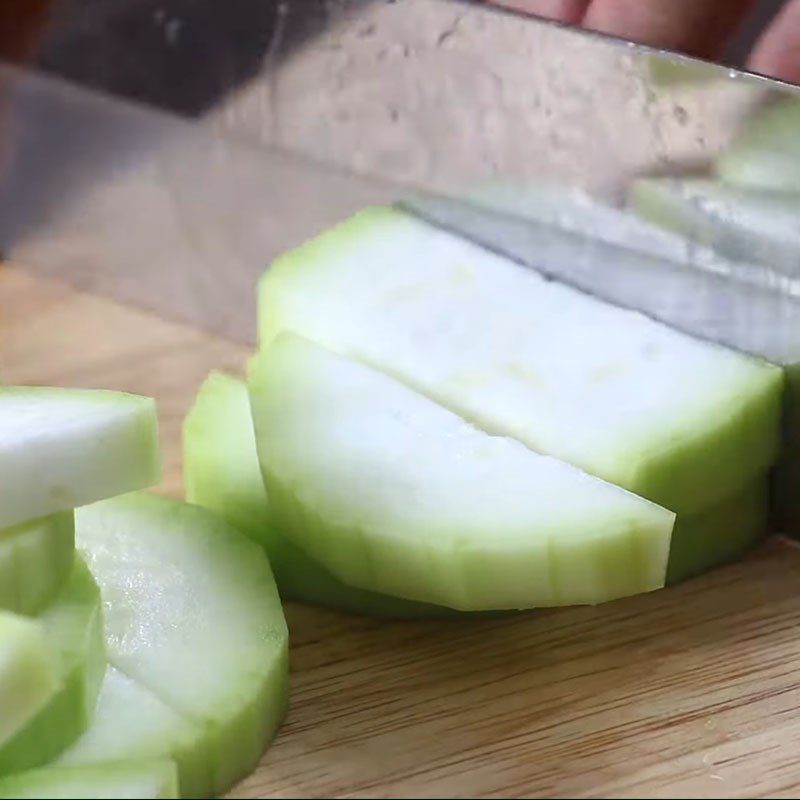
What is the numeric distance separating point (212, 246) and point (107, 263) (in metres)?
0.14

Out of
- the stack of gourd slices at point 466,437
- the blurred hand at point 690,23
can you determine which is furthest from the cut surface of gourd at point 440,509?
the blurred hand at point 690,23

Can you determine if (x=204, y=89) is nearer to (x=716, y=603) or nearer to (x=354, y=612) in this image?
(x=354, y=612)

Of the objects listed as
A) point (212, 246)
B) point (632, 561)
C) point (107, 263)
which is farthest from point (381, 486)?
point (107, 263)

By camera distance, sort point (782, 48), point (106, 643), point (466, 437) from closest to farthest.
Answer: point (106, 643), point (466, 437), point (782, 48)

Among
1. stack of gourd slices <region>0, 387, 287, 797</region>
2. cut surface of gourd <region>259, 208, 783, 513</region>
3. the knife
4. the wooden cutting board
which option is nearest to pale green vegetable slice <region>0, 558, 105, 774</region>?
stack of gourd slices <region>0, 387, 287, 797</region>

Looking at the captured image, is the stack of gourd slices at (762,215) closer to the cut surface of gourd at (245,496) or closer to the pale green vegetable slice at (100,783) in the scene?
the cut surface of gourd at (245,496)

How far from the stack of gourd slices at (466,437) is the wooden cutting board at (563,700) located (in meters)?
0.04

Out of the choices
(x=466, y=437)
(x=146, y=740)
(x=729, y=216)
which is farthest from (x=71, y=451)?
(x=729, y=216)

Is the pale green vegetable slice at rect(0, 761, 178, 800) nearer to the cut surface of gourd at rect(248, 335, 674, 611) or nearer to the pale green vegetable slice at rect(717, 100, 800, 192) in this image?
the cut surface of gourd at rect(248, 335, 674, 611)

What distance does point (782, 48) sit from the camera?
3.67ft

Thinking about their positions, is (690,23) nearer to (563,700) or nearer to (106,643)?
(563,700)

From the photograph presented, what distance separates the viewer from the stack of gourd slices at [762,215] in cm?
103

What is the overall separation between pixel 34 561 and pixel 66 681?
0.08 meters

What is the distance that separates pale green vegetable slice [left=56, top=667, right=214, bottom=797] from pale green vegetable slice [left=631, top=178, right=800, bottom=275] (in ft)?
1.73
